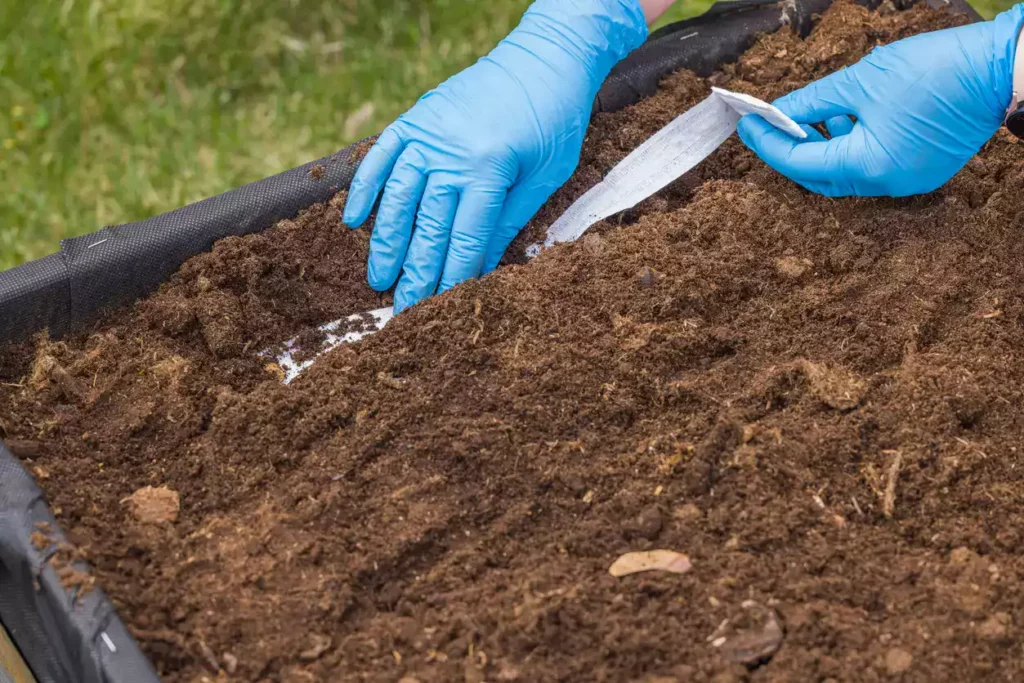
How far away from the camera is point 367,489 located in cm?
133

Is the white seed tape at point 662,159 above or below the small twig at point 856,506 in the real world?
above

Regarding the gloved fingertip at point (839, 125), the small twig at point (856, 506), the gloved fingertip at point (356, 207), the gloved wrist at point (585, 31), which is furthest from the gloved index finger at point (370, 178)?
the small twig at point (856, 506)

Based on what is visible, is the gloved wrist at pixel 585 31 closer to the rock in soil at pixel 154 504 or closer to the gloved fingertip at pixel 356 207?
the gloved fingertip at pixel 356 207

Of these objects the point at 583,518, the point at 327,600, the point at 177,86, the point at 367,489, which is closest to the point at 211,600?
the point at 327,600

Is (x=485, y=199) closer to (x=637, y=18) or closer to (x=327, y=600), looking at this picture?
(x=637, y=18)

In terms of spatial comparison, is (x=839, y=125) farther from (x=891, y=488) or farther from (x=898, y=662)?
(x=898, y=662)

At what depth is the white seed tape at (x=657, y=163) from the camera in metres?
1.78

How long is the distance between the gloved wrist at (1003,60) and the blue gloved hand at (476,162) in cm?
77

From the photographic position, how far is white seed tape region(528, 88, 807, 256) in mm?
1780

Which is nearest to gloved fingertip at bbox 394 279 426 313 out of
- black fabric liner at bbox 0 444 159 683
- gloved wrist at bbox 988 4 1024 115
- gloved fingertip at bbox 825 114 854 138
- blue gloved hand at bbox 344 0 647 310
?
blue gloved hand at bbox 344 0 647 310

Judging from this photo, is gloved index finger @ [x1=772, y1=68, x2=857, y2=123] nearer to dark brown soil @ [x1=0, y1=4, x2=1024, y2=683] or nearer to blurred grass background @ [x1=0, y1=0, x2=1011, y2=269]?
dark brown soil @ [x1=0, y1=4, x2=1024, y2=683]

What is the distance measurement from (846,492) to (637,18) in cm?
117

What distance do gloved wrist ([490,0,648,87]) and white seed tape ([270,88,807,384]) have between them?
8.9 inches

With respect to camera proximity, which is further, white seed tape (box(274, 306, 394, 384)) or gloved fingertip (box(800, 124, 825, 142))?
gloved fingertip (box(800, 124, 825, 142))
